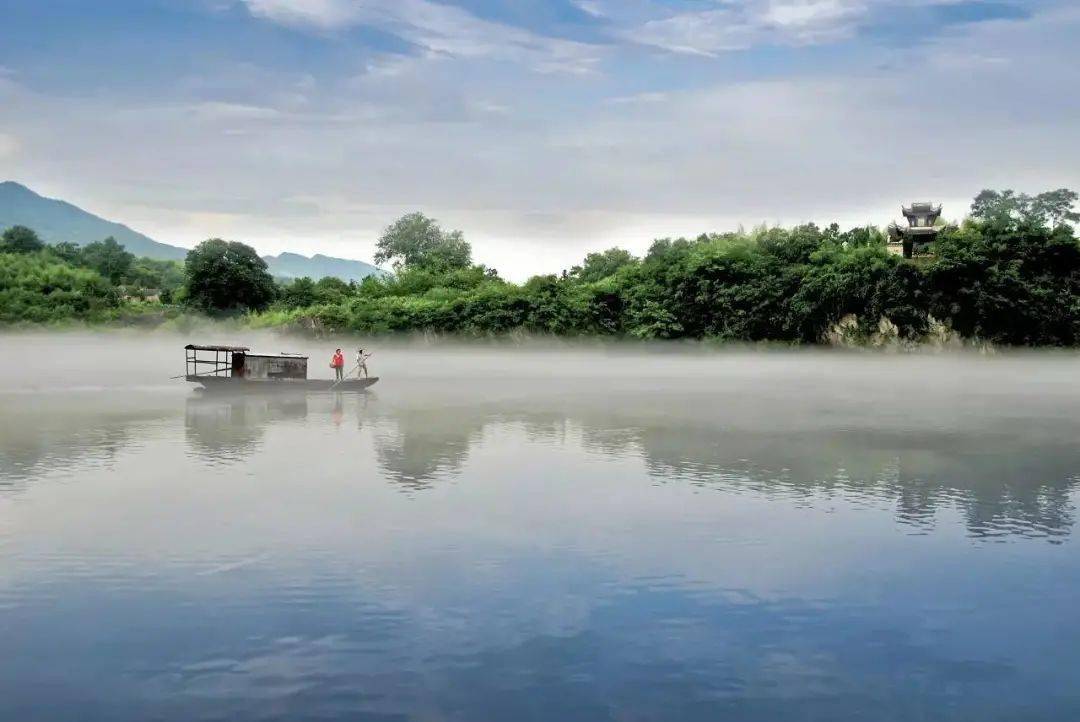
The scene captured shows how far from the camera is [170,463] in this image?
17891 millimetres

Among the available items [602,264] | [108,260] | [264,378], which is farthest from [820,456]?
[108,260]

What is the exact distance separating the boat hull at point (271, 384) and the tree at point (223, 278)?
2114 inches

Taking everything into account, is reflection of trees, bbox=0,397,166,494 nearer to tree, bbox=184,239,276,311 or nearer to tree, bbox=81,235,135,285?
tree, bbox=184,239,276,311

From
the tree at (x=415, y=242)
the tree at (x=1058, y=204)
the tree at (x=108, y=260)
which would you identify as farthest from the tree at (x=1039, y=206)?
the tree at (x=108, y=260)

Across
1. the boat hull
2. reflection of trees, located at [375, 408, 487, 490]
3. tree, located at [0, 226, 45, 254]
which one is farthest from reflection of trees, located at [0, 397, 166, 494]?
tree, located at [0, 226, 45, 254]

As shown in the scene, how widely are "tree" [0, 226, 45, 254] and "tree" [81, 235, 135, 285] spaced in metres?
4.97

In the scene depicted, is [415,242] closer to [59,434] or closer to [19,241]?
[19,241]

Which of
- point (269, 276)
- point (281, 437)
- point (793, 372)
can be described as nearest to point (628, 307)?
point (793, 372)

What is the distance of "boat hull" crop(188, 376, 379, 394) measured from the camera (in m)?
32.0

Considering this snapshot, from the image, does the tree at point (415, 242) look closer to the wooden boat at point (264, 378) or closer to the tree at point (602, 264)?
the tree at point (602, 264)

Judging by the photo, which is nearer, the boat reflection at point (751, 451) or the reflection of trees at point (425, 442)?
the boat reflection at point (751, 451)

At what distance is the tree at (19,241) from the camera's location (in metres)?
100

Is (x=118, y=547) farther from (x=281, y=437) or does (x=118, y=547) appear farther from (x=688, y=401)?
(x=688, y=401)

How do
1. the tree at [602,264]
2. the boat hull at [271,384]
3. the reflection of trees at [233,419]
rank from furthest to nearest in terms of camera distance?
the tree at [602,264] → the boat hull at [271,384] → the reflection of trees at [233,419]
